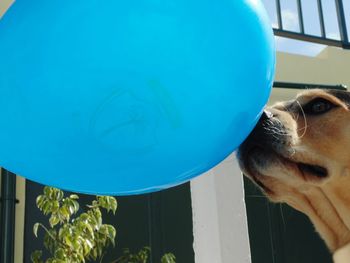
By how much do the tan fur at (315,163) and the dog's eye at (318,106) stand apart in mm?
19

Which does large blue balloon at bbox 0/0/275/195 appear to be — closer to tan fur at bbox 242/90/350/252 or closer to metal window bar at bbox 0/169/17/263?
tan fur at bbox 242/90/350/252

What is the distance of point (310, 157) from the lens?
7.20 feet

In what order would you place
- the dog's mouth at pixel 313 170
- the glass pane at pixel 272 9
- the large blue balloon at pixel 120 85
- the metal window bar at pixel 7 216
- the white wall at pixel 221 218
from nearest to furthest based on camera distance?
the large blue balloon at pixel 120 85 → the dog's mouth at pixel 313 170 → the white wall at pixel 221 218 → the metal window bar at pixel 7 216 → the glass pane at pixel 272 9

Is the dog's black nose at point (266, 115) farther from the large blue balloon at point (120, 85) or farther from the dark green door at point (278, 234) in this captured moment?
the dark green door at point (278, 234)

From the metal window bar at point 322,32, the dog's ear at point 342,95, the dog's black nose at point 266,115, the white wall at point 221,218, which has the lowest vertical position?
the white wall at point 221,218

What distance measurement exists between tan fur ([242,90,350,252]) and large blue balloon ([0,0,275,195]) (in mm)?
782

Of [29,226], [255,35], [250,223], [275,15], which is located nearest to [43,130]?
[255,35]

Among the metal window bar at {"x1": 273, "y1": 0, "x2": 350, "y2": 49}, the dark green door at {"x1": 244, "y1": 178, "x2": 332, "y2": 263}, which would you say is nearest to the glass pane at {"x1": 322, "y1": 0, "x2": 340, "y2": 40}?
the metal window bar at {"x1": 273, "y1": 0, "x2": 350, "y2": 49}

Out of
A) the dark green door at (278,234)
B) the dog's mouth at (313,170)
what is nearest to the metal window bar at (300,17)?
the dark green door at (278,234)

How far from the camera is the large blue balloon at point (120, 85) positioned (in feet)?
4.32

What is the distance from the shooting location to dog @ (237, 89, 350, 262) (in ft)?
7.09

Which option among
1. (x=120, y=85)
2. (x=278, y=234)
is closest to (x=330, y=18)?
(x=278, y=234)

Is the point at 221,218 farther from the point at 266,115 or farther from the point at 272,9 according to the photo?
the point at 272,9

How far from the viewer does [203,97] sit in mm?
1378
